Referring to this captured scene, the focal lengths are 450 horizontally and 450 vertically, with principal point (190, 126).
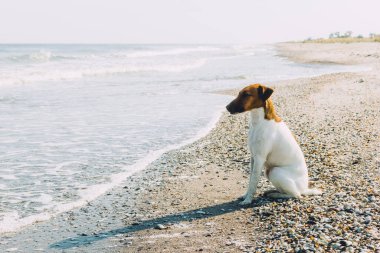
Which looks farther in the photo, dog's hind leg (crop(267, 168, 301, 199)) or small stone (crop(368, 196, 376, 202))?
dog's hind leg (crop(267, 168, 301, 199))

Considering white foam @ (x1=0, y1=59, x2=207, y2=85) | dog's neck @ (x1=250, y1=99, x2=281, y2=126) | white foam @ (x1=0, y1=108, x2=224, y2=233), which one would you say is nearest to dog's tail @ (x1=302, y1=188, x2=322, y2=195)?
dog's neck @ (x1=250, y1=99, x2=281, y2=126)

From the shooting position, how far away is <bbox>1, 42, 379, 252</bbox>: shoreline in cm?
479

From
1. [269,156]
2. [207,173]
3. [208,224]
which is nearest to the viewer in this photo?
[208,224]

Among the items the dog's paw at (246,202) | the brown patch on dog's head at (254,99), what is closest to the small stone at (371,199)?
the dog's paw at (246,202)

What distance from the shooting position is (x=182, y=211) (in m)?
5.80

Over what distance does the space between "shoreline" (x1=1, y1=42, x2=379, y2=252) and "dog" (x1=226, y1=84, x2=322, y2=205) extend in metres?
0.20

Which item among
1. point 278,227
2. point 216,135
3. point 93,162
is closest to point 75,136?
point 93,162

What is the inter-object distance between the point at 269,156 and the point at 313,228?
126cm

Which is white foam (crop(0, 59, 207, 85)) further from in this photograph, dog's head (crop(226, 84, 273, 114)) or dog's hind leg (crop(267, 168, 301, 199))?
dog's hind leg (crop(267, 168, 301, 199))

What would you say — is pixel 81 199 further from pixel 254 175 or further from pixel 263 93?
pixel 263 93

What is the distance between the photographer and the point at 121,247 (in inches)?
185

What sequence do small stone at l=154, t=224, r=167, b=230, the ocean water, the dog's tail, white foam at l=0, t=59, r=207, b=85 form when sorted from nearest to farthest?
small stone at l=154, t=224, r=167, b=230 < the dog's tail < the ocean water < white foam at l=0, t=59, r=207, b=85

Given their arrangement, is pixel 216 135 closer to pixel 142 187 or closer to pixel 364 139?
pixel 364 139

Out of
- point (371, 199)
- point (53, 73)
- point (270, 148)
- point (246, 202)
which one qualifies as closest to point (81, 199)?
point (246, 202)
